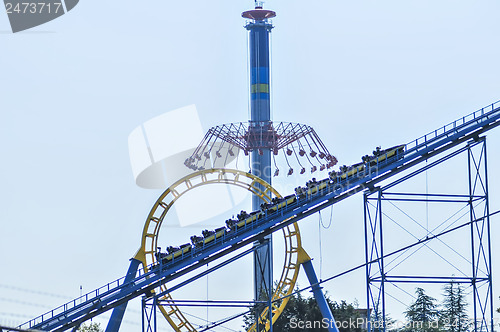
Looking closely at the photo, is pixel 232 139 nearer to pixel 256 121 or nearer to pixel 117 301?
pixel 256 121

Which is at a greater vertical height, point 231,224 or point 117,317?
point 231,224

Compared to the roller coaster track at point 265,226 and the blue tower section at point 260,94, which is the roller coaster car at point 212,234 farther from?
the blue tower section at point 260,94

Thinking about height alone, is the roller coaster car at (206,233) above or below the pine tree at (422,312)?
below

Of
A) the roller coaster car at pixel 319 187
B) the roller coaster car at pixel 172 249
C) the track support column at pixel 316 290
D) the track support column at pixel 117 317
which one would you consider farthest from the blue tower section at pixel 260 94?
the roller coaster car at pixel 319 187

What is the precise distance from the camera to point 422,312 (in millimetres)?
95438

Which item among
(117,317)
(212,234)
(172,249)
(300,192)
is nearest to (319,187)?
(300,192)

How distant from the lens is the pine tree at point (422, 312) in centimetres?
9028

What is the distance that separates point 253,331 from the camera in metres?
69.1

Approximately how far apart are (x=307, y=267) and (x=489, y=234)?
39.4 ft

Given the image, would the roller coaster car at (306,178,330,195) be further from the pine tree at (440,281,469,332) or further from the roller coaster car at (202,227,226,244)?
the pine tree at (440,281,469,332)

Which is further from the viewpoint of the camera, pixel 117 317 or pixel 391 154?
pixel 117 317

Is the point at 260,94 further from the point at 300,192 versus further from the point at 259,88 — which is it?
the point at 300,192

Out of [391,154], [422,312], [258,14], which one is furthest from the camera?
[258,14]

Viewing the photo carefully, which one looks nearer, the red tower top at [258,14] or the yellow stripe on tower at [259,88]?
the yellow stripe on tower at [259,88]
